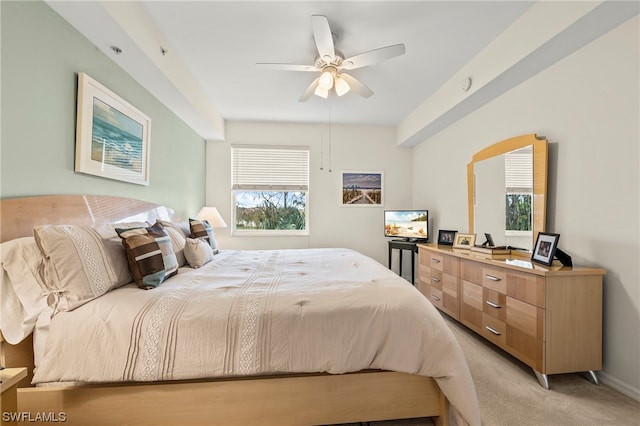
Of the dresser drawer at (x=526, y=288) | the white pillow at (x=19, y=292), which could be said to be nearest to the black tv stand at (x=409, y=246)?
the dresser drawer at (x=526, y=288)

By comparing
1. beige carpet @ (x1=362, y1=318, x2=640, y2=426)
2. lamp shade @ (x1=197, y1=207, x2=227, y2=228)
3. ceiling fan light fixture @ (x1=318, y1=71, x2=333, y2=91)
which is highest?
ceiling fan light fixture @ (x1=318, y1=71, x2=333, y2=91)

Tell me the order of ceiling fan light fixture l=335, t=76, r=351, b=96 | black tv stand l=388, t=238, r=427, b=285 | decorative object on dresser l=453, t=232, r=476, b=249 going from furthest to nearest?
black tv stand l=388, t=238, r=427, b=285 → decorative object on dresser l=453, t=232, r=476, b=249 → ceiling fan light fixture l=335, t=76, r=351, b=96

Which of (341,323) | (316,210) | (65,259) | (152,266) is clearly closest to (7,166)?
(65,259)

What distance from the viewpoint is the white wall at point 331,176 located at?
14.0 feet

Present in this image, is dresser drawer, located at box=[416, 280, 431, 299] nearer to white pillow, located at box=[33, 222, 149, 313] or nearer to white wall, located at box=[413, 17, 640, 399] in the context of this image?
white wall, located at box=[413, 17, 640, 399]

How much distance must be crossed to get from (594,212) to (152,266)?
9.64 ft

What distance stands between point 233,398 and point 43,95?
6.45 feet

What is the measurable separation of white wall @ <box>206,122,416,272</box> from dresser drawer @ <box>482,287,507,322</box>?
2.29m

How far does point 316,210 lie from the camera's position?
4414 mm

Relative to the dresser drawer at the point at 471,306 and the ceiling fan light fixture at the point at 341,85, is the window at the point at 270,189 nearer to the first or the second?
the ceiling fan light fixture at the point at 341,85

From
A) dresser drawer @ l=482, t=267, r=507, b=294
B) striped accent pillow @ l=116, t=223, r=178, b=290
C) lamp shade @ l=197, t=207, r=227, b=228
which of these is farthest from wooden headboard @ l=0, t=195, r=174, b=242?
dresser drawer @ l=482, t=267, r=507, b=294

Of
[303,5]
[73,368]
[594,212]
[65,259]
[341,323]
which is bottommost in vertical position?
[73,368]

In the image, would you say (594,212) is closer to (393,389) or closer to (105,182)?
(393,389)

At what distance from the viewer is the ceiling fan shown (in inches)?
73.9
